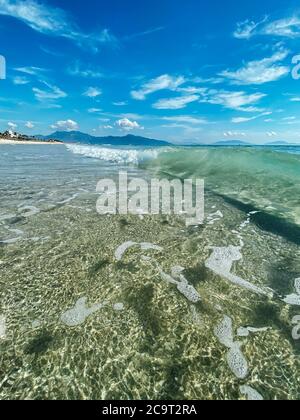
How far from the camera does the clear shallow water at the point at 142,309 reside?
431 centimetres

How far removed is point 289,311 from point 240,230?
189 inches

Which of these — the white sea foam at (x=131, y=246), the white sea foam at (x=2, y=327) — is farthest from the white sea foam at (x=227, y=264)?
the white sea foam at (x=2, y=327)

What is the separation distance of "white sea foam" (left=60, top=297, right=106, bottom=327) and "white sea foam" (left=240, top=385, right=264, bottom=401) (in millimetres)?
3096

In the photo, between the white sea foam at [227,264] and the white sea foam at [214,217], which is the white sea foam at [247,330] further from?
the white sea foam at [214,217]

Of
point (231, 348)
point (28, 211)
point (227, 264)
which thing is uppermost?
point (28, 211)

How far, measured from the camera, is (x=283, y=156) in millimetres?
35438

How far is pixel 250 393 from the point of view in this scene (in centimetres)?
421

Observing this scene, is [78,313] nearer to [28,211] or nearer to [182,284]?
[182,284]

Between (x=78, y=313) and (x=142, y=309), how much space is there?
1.35 metres

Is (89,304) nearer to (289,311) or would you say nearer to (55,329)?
(55,329)

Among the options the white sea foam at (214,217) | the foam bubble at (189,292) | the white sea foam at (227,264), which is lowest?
the foam bubble at (189,292)

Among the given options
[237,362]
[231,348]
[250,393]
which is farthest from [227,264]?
[250,393]

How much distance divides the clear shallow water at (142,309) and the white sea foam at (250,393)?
53 mm

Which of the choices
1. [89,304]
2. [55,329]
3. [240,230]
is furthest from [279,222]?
[55,329]
